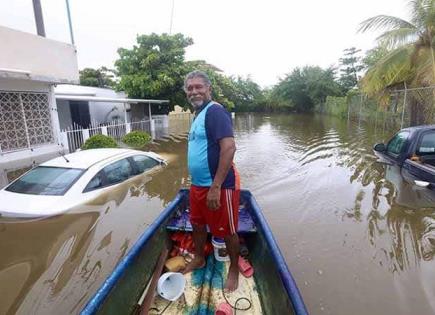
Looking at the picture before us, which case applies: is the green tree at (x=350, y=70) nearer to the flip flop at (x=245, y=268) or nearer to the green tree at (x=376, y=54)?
the green tree at (x=376, y=54)

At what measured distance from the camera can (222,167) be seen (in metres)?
2.69

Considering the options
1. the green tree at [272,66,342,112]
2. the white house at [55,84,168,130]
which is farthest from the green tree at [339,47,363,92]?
the white house at [55,84,168,130]

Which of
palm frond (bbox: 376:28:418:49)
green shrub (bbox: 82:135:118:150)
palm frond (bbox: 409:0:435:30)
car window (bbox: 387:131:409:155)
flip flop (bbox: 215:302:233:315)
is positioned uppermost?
palm frond (bbox: 409:0:435:30)

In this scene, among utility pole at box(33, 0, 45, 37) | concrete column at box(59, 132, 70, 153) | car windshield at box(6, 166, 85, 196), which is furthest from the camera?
concrete column at box(59, 132, 70, 153)

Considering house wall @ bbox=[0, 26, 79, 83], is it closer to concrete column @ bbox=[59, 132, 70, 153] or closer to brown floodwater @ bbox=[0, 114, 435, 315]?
concrete column @ bbox=[59, 132, 70, 153]

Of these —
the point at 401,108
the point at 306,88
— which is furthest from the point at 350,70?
the point at 401,108

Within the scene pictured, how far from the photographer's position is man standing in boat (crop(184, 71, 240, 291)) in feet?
8.89

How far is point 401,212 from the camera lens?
6.04m

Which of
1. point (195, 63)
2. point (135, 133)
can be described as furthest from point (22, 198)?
point (195, 63)

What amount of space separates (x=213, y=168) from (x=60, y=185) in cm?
414

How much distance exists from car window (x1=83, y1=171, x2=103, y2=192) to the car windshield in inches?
10.9

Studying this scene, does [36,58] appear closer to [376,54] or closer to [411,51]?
[411,51]

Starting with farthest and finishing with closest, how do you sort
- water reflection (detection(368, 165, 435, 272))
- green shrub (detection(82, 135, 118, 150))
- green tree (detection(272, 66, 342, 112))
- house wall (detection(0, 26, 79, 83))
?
green tree (detection(272, 66, 342, 112)) < green shrub (detection(82, 135, 118, 150)) < house wall (detection(0, 26, 79, 83)) < water reflection (detection(368, 165, 435, 272))

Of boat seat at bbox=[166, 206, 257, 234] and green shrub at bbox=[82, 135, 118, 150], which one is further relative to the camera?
green shrub at bbox=[82, 135, 118, 150]
